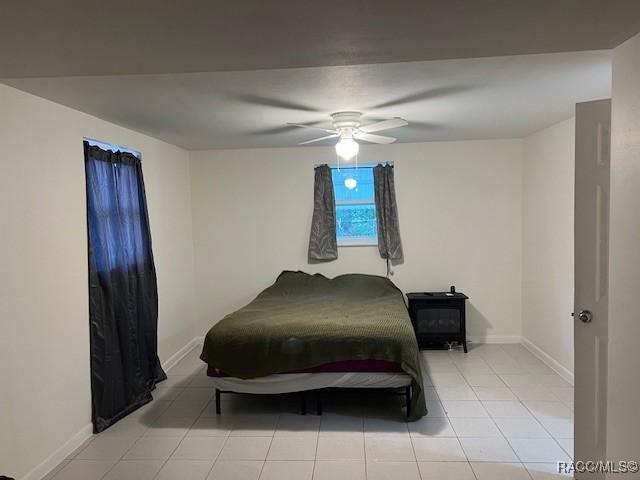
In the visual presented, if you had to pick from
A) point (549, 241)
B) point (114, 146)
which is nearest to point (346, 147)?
point (114, 146)

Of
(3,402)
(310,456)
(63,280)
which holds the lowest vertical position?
(310,456)

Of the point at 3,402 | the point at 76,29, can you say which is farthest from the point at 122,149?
the point at 76,29

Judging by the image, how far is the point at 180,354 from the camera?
512cm

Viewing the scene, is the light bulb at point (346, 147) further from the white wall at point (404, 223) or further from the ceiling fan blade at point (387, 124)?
the white wall at point (404, 223)

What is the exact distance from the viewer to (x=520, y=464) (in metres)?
2.83

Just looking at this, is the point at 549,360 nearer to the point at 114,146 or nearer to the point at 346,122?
the point at 346,122

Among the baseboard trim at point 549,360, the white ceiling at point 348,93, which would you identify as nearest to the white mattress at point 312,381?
the baseboard trim at point 549,360

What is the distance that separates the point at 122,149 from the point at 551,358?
4297mm

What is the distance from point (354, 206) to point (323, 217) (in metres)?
0.41

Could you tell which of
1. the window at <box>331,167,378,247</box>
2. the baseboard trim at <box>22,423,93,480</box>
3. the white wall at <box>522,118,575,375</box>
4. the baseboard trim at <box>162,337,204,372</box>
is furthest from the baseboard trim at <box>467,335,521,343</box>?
the baseboard trim at <box>22,423,93,480</box>

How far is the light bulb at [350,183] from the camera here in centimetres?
551

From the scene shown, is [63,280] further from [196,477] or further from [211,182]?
[211,182]

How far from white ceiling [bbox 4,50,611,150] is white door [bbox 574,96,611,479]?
1.22 ft

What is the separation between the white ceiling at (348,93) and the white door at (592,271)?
372 mm
